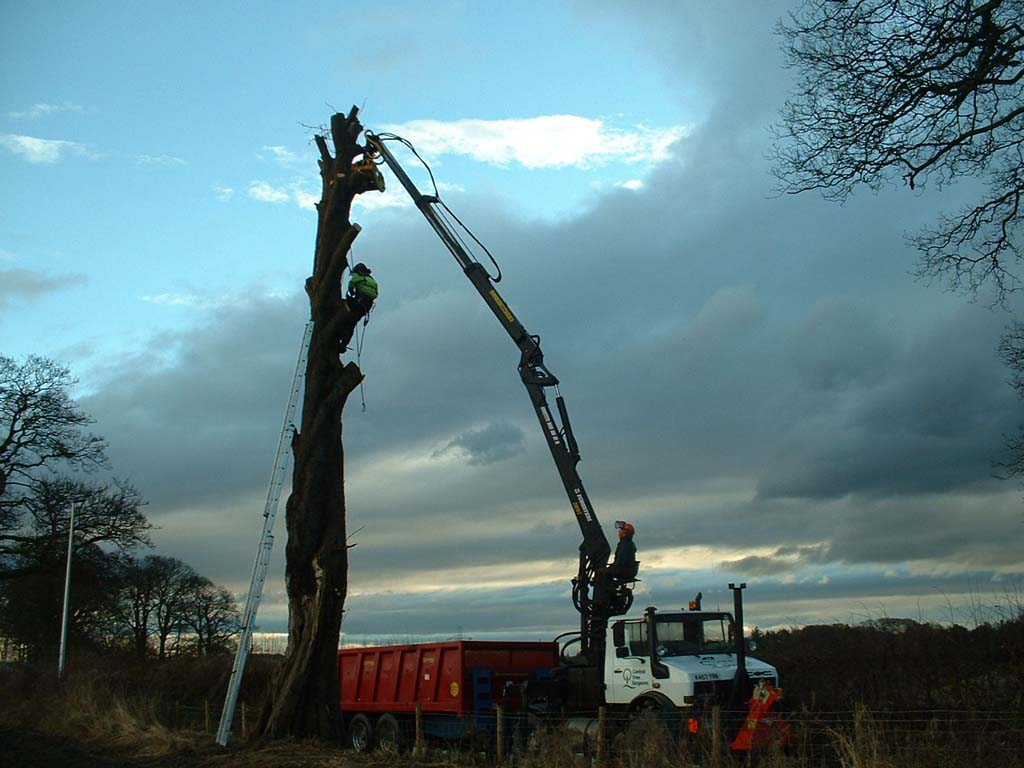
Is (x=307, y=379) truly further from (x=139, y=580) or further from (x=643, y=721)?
(x=139, y=580)

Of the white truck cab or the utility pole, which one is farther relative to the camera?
the utility pole

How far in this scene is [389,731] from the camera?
59.5 feet

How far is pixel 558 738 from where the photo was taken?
41.4 feet

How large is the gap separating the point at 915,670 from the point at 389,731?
31.7 feet

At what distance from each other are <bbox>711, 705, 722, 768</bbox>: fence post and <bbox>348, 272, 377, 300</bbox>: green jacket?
9234 mm

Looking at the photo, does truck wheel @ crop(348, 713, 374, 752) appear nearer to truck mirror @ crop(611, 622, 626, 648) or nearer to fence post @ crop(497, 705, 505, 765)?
fence post @ crop(497, 705, 505, 765)

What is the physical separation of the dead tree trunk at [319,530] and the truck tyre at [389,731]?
196 cm

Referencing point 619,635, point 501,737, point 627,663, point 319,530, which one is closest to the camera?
point 501,737

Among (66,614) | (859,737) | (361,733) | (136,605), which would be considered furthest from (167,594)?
(859,737)

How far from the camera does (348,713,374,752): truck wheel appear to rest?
61.6ft

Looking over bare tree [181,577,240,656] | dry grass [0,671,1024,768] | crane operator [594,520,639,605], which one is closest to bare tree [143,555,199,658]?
bare tree [181,577,240,656]

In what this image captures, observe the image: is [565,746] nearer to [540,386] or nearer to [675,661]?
[675,661]

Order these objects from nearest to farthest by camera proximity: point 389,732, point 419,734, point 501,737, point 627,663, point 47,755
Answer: point 501,737, point 627,663, point 419,734, point 47,755, point 389,732

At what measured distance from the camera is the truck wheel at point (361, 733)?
1877 centimetres
